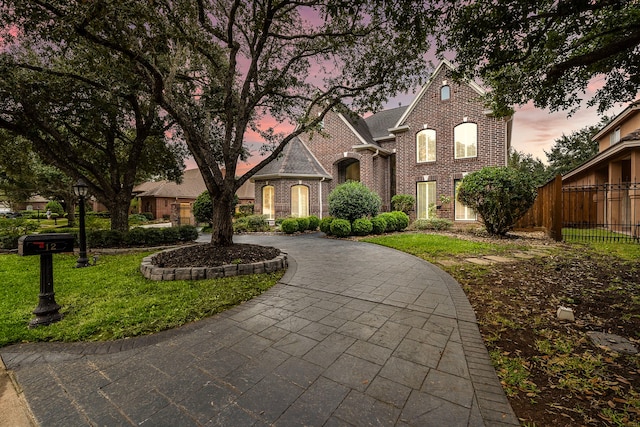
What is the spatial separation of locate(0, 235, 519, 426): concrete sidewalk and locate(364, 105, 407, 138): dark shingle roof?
17584 mm

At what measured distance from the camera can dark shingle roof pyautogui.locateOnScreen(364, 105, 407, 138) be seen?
1952 centimetres

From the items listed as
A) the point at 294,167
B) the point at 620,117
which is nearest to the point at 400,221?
the point at 294,167

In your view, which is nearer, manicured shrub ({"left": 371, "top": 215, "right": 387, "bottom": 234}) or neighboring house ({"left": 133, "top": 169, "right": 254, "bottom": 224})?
manicured shrub ({"left": 371, "top": 215, "right": 387, "bottom": 234})

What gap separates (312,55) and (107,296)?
7.57 meters

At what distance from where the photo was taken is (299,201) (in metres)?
16.8

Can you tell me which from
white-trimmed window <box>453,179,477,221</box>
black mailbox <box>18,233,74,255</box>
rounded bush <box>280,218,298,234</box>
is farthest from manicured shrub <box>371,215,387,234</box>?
black mailbox <box>18,233,74,255</box>

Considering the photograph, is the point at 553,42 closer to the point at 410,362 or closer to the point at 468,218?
the point at 410,362

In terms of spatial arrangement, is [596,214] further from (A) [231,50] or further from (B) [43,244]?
(B) [43,244]

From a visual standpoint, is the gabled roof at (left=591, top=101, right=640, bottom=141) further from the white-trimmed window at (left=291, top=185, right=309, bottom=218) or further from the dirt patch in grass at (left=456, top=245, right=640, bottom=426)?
the white-trimmed window at (left=291, top=185, right=309, bottom=218)

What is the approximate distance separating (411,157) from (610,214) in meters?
9.63

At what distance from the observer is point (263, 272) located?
553cm

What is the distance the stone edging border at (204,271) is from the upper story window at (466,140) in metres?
13.9

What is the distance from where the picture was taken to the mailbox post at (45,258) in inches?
120

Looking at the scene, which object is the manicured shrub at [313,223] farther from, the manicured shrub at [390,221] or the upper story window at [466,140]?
the upper story window at [466,140]
